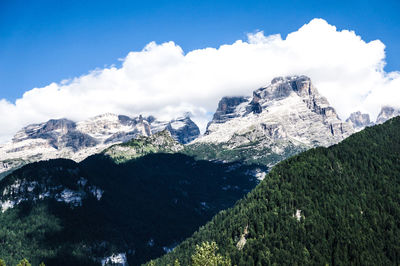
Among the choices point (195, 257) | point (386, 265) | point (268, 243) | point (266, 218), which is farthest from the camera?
point (266, 218)

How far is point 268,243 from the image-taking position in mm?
184500

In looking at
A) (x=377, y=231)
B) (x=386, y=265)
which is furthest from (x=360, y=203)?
(x=386, y=265)

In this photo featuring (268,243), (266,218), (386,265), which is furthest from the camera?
(266,218)

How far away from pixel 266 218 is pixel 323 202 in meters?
32.1

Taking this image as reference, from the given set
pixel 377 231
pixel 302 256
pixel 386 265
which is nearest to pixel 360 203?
pixel 377 231

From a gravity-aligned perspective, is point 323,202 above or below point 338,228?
above

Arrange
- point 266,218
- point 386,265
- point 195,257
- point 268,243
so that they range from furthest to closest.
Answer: point 266,218 → point 268,243 → point 386,265 → point 195,257

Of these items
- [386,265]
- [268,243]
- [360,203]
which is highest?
[360,203]

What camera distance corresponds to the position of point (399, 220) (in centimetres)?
19088

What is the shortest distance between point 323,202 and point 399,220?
3820 centimetres

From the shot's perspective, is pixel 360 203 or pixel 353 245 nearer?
pixel 353 245

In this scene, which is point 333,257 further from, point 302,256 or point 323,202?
point 323,202

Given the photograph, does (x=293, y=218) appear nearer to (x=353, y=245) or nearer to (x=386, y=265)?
(x=353, y=245)

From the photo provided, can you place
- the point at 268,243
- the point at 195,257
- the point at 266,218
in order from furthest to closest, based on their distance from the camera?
the point at 266,218 < the point at 268,243 < the point at 195,257
